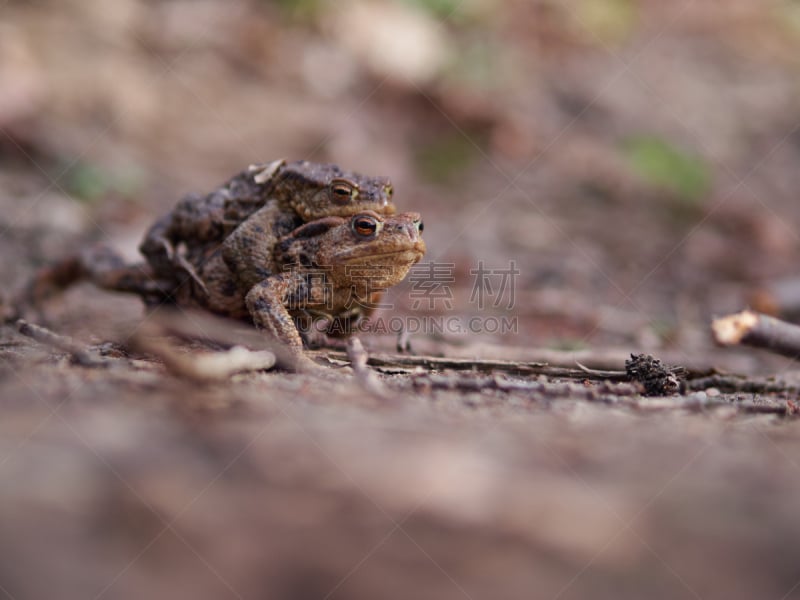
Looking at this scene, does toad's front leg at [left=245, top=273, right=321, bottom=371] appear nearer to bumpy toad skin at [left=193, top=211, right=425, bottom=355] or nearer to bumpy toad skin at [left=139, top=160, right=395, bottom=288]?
bumpy toad skin at [left=193, top=211, right=425, bottom=355]

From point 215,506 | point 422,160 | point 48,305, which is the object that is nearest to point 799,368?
point 215,506

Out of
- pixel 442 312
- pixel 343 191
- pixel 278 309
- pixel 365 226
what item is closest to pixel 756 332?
pixel 365 226

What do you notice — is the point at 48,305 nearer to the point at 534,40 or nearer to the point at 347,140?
the point at 347,140

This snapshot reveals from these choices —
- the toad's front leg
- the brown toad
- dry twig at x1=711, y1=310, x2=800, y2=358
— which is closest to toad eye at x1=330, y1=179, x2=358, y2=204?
the brown toad

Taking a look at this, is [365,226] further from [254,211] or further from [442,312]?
[442,312]

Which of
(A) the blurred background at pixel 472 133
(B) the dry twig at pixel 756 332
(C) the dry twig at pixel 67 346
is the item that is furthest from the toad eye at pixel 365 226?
(A) the blurred background at pixel 472 133

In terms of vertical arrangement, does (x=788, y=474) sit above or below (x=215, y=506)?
above

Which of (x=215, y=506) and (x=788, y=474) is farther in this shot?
(x=788, y=474)

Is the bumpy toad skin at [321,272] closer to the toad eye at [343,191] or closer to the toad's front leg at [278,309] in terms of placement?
the toad's front leg at [278,309]
